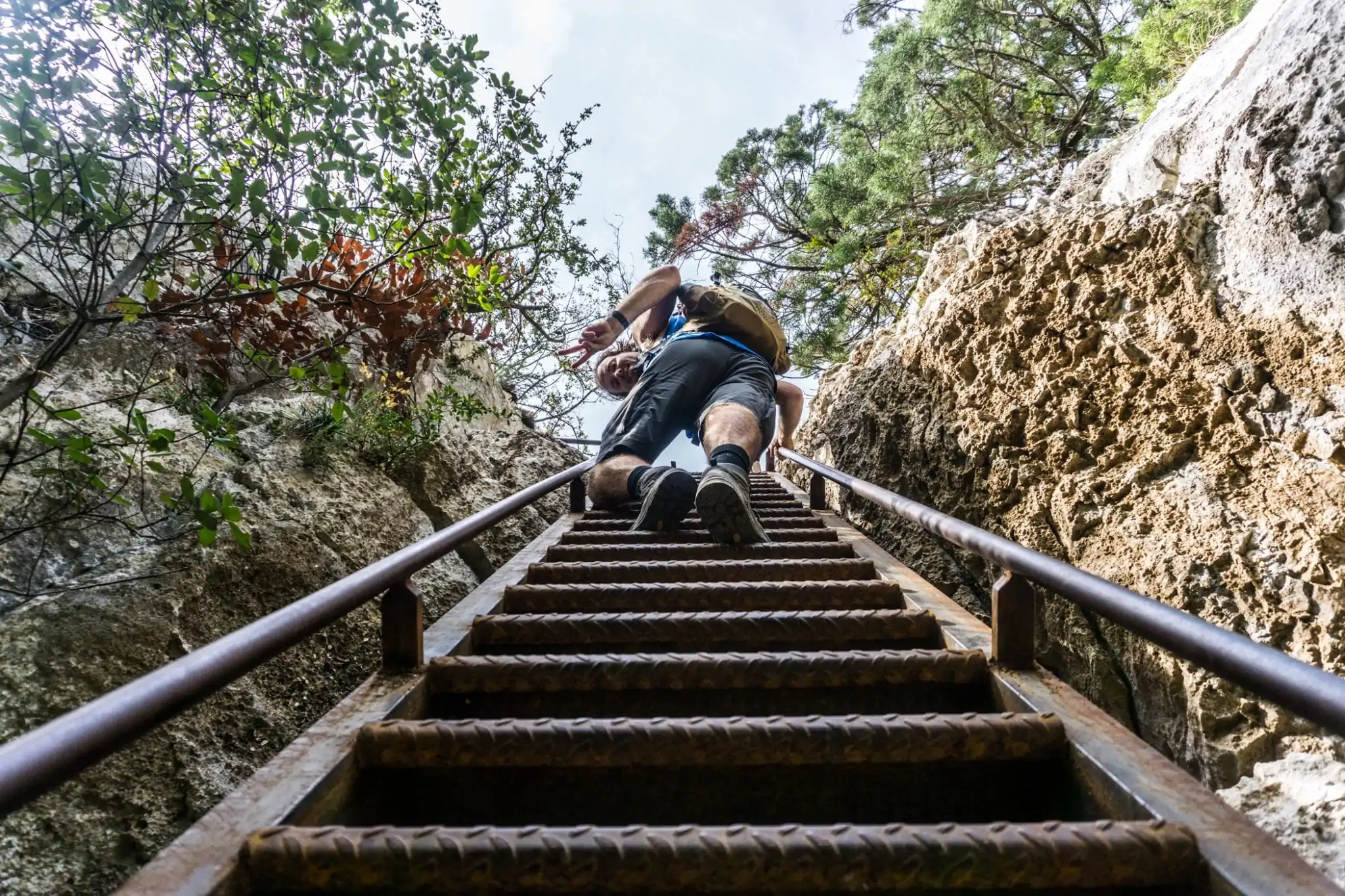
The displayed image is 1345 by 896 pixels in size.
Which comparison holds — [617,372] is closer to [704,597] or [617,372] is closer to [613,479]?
[613,479]

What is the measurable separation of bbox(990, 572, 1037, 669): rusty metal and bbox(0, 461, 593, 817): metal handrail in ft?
4.80

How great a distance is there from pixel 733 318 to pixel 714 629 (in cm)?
275

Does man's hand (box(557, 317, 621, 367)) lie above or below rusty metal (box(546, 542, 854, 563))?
above

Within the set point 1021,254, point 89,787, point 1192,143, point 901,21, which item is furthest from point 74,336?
point 901,21

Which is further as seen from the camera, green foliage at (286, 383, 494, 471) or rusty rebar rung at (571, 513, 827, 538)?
rusty rebar rung at (571, 513, 827, 538)

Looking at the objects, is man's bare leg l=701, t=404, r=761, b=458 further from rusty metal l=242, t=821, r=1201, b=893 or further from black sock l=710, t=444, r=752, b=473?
rusty metal l=242, t=821, r=1201, b=893

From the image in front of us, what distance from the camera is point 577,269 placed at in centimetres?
760

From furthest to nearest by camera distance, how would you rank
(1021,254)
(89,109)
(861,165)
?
(861,165) < (1021,254) < (89,109)

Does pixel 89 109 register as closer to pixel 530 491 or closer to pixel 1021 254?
pixel 530 491

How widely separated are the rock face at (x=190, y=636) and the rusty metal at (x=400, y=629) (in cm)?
76

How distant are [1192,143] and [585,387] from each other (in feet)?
24.7

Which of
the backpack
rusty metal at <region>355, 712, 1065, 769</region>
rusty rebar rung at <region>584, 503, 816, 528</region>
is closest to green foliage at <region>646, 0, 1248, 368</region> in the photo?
the backpack

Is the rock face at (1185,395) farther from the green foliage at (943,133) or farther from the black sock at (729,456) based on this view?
the green foliage at (943,133)

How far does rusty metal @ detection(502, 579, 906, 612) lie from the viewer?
7.04 ft
